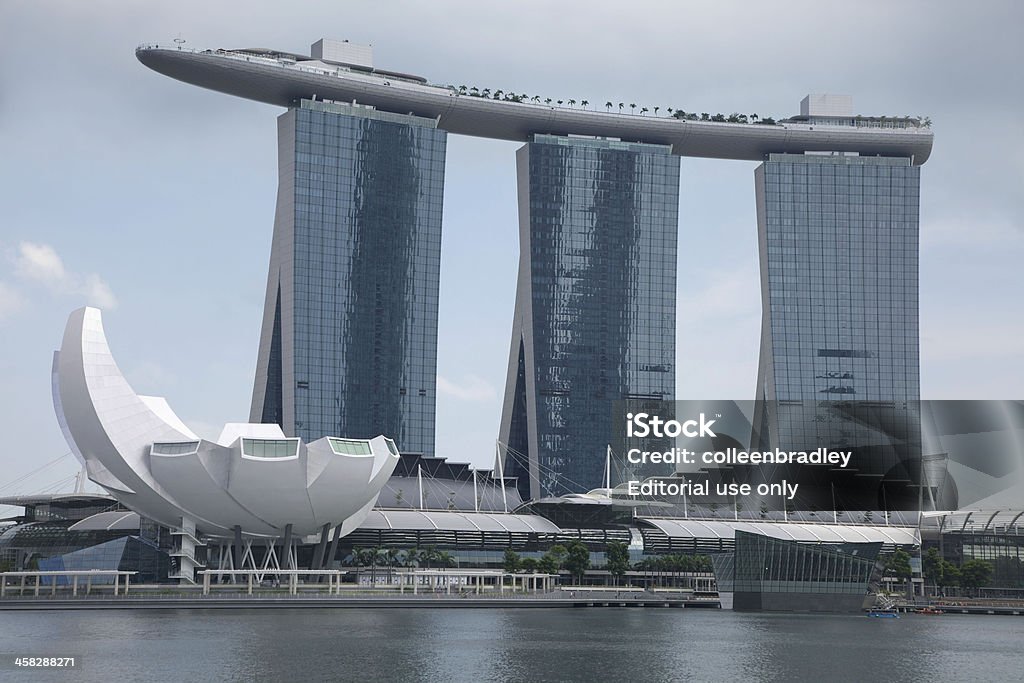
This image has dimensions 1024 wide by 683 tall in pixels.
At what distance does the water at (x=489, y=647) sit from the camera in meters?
66.2

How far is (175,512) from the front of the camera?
5025 inches

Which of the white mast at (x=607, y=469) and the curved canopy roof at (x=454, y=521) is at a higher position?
the white mast at (x=607, y=469)

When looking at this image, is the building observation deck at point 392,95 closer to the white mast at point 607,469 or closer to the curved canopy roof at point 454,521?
the white mast at point 607,469

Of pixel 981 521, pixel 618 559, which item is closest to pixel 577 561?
pixel 618 559

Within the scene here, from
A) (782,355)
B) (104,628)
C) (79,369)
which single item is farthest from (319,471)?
(782,355)

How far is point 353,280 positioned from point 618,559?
51.5 m

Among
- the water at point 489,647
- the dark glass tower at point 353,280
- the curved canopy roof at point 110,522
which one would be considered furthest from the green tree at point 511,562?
the curved canopy roof at point 110,522

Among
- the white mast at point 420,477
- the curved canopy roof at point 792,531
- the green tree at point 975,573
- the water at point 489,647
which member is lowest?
the water at point 489,647

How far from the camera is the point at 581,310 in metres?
194

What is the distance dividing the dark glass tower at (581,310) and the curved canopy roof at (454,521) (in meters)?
24.1

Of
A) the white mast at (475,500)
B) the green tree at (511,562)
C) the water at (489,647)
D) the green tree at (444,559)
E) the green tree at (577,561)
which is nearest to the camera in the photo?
the water at (489,647)

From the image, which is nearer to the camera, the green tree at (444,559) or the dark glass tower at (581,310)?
the green tree at (444,559)

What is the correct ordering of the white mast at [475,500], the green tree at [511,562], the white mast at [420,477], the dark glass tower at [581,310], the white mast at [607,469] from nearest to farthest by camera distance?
the green tree at [511,562] < the white mast at [420,477] < the white mast at [475,500] < the white mast at [607,469] < the dark glass tower at [581,310]

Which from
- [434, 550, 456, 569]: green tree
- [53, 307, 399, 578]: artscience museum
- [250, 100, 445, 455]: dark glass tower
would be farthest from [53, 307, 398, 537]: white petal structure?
[250, 100, 445, 455]: dark glass tower
